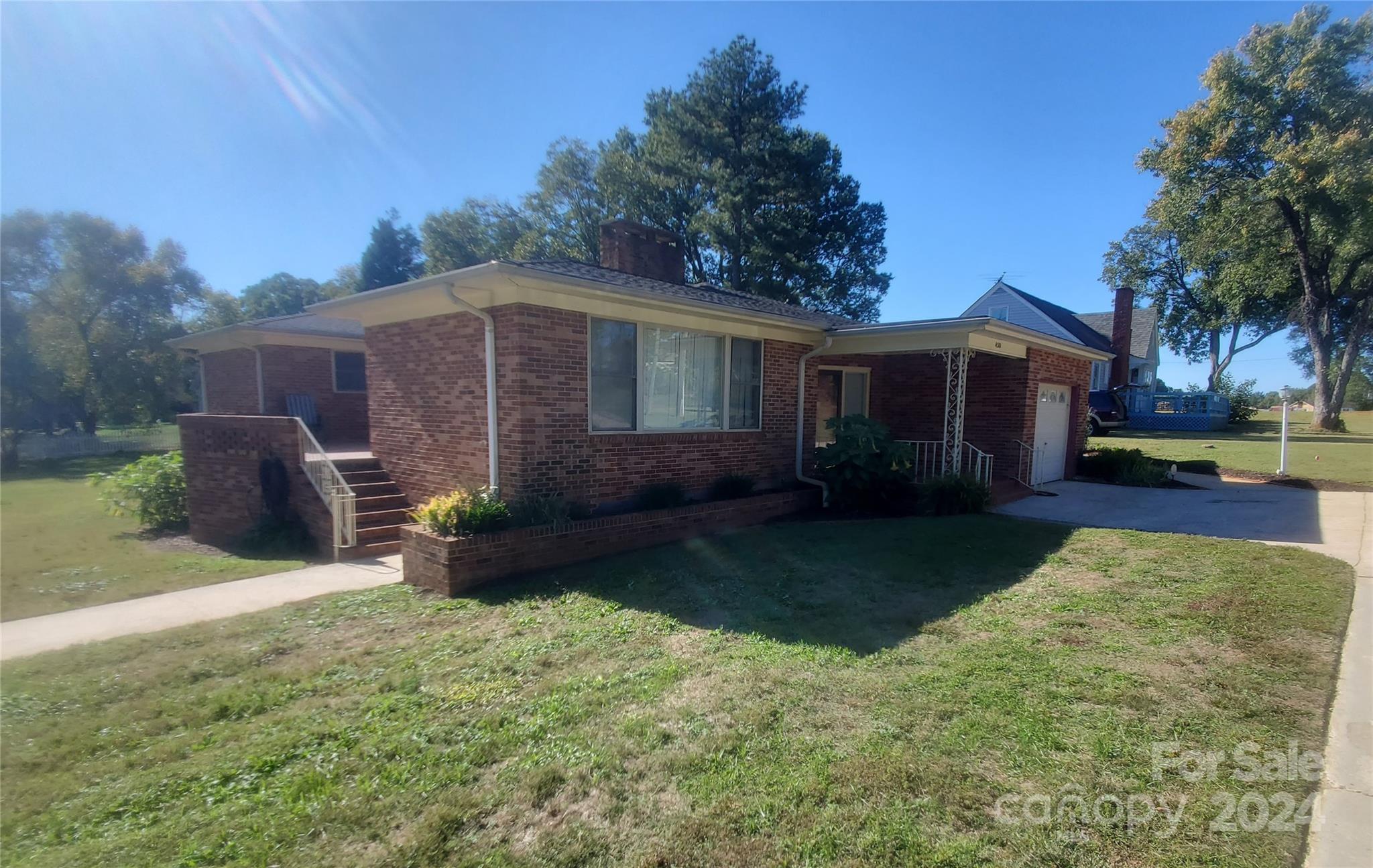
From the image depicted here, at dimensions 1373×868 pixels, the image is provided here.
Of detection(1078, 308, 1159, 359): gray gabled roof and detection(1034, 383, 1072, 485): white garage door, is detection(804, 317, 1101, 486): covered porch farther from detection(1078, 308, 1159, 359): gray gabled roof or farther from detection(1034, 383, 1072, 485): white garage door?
detection(1078, 308, 1159, 359): gray gabled roof

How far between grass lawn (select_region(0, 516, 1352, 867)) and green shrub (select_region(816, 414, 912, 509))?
3.60 metres

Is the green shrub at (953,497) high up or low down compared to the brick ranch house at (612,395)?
down

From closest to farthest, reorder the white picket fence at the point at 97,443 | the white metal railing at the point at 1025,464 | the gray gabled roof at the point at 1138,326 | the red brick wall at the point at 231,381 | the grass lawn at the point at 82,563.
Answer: the grass lawn at the point at 82,563, the white metal railing at the point at 1025,464, the red brick wall at the point at 231,381, the white picket fence at the point at 97,443, the gray gabled roof at the point at 1138,326

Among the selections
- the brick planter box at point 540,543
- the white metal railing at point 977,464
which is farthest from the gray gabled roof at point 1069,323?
the brick planter box at point 540,543

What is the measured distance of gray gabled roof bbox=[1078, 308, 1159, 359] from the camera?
1331 inches

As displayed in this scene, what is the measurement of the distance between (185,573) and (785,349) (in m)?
9.03

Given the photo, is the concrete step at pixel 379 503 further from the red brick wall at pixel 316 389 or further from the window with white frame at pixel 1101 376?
the window with white frame at pixel 1101 376

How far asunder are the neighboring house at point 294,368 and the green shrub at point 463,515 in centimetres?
859

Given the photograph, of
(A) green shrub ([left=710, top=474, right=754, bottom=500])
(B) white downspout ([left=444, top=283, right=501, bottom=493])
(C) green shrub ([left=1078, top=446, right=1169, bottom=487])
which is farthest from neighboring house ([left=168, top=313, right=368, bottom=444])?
(C) green shrub ([left=1078, top=446, right=1169, bottom=487])

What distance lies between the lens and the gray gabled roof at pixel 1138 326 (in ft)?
111

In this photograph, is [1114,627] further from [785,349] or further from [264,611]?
[264,611]

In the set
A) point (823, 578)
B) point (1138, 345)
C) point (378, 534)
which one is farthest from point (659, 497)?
point (1138, 345)

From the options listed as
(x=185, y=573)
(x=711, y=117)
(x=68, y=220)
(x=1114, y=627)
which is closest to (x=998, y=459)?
(x=1114, y=627)

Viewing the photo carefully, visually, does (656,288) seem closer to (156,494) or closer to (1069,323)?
(156,494)
